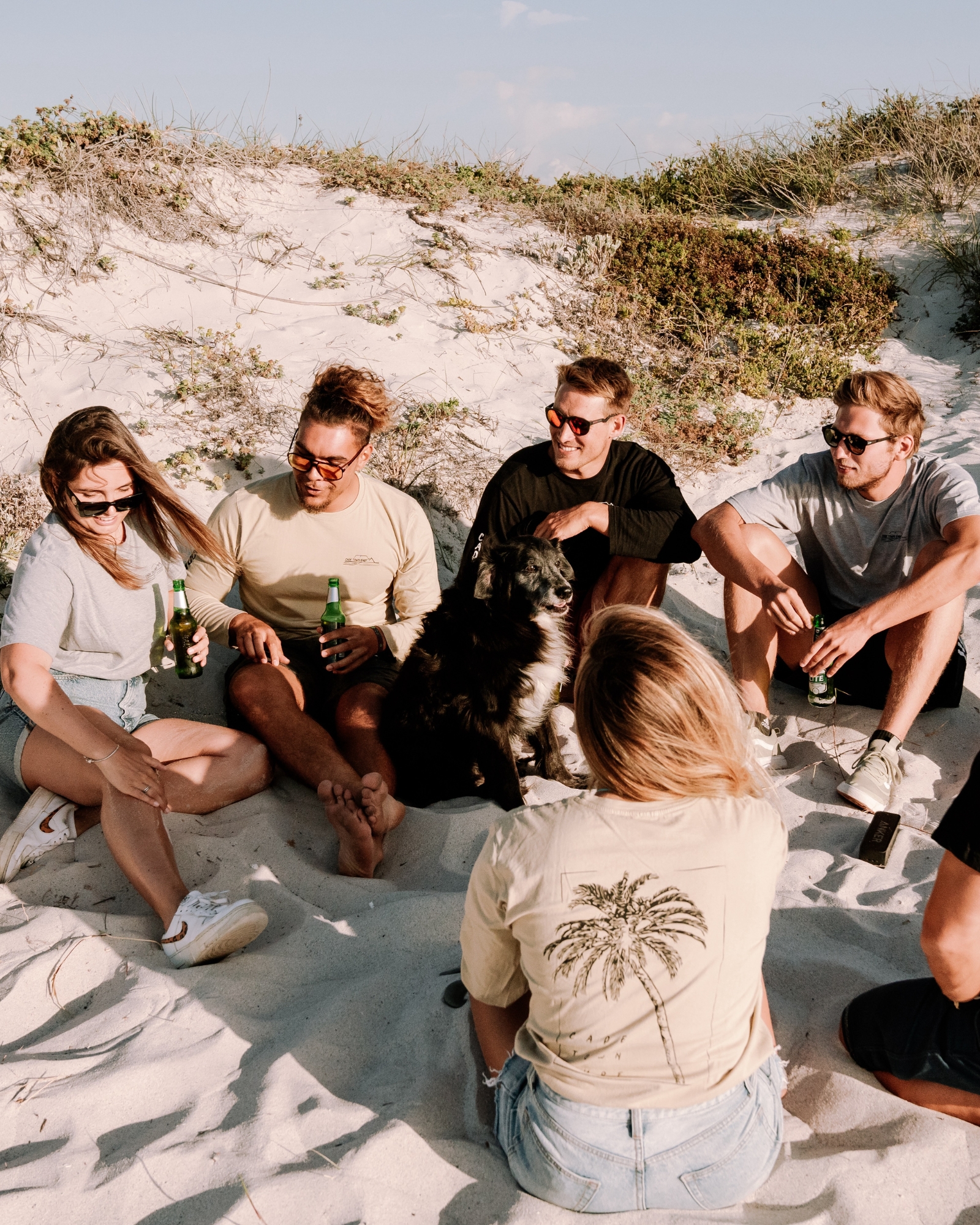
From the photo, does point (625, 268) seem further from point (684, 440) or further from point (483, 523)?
point (483, 523)

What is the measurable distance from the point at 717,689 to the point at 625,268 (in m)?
7.08

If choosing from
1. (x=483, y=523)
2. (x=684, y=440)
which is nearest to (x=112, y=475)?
(x=483, y=523)

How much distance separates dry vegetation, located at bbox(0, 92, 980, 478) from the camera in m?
6.79

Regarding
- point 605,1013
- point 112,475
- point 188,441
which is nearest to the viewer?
point 605,1013

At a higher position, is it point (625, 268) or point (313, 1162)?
point (625, 268)

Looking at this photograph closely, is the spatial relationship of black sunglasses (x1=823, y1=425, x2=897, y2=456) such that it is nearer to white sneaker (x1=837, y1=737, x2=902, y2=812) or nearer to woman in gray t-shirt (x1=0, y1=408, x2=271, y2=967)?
white sneaker (x1=837, y1=737, x2=902, y2=812)

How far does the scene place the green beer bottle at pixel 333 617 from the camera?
403 cm

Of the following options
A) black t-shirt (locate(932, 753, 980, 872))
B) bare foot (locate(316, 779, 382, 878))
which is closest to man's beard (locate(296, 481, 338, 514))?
bare foot (locate(316, 779, 382, 878))

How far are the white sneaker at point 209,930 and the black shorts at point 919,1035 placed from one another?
1741 mm

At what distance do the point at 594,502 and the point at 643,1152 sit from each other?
3.24 metres

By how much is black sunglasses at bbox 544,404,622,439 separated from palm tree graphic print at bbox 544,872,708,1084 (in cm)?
310

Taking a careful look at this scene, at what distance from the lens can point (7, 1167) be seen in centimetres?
201

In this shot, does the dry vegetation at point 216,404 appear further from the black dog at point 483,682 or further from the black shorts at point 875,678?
the black shorts at point 875,678

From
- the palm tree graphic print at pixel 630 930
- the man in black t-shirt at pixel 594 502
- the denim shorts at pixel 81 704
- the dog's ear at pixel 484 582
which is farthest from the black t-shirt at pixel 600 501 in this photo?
the palm tree graphic print at pixel 630 930
